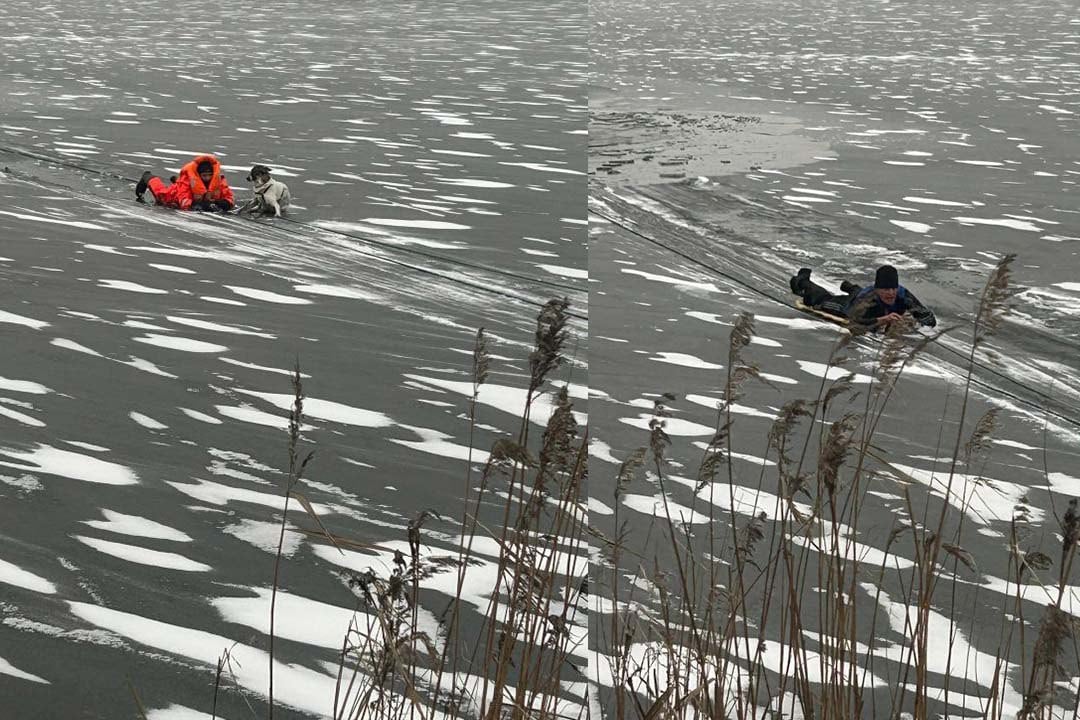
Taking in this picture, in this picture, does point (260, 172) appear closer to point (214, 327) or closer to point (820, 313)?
point (214, 327)

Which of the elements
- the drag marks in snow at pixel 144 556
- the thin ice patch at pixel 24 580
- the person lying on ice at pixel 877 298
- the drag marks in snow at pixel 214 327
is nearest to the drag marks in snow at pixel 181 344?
the drag marks in snow at pixel 214 327

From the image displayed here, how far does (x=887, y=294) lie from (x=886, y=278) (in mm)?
105

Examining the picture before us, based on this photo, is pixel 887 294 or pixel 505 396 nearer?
pixel 505 396

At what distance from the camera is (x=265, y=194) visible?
1112 centimetres

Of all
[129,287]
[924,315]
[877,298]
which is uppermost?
[877,298]

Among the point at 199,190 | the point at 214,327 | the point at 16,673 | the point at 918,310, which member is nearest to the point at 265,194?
the point at 199,190

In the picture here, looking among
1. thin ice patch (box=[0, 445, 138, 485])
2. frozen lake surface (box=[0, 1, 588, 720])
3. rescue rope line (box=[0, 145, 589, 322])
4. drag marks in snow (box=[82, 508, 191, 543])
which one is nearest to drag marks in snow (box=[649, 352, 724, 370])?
frozen lake surface (box=[0, 1, 588, 720])

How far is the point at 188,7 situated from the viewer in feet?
113

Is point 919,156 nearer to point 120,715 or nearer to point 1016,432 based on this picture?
point 1016,432

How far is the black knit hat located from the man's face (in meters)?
0.02

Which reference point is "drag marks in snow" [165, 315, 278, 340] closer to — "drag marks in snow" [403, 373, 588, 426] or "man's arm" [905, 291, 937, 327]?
"drag marks in snow" [403, 373, 588, 426]

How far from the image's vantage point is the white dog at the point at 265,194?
1110 cm

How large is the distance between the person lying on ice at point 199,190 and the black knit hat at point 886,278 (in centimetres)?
558

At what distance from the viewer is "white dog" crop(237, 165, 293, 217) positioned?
1110 centimetres
